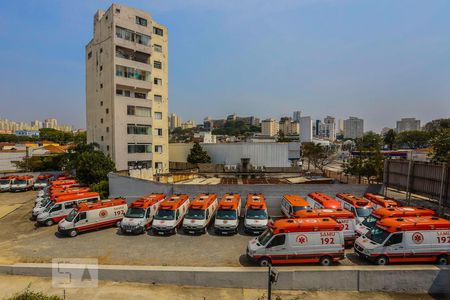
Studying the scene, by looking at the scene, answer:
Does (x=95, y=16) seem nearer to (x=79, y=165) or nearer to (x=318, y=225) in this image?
(x=79, y=165)

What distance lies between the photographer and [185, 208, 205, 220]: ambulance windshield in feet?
60.6

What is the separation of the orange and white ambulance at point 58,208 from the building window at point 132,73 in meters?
22.0

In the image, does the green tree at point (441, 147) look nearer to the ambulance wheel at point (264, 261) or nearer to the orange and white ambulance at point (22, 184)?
the ambulance wheel at point (264, 261)

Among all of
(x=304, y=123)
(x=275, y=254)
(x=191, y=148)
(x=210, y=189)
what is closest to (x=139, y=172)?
(x=210, y=189)

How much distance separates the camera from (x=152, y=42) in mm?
44000

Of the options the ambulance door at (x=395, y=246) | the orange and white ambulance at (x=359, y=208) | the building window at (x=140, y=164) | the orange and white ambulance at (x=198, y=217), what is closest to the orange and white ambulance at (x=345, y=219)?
the orange and white ambulance at (x=359, y=208)

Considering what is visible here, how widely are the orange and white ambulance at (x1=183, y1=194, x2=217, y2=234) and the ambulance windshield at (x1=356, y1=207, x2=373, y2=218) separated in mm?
9837

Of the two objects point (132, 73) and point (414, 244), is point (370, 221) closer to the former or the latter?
point (414, 244)

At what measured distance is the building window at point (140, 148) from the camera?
1598 inches

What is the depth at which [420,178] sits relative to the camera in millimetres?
20672

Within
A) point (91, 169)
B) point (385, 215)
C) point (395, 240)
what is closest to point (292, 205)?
point (385, 215)

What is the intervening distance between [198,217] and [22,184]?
28.5 meters

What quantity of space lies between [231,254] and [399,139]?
13277 centimetres

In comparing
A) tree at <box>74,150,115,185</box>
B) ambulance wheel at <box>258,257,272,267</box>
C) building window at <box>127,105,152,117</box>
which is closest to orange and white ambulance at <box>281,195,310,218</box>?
ambulance wheel at <box>258,257,272,267</box>
